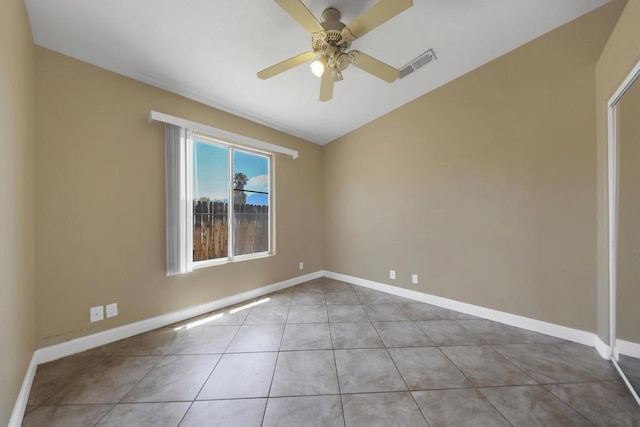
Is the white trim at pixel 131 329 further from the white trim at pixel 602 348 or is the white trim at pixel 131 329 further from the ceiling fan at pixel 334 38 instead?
the white trim at pixel 602 348

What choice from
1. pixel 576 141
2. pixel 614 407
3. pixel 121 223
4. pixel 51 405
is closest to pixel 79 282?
pixel 121 223

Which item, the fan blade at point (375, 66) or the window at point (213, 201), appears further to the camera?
the window at point (213, 201)

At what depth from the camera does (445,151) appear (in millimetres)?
2883

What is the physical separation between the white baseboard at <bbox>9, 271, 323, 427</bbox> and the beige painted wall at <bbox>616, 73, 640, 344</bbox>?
372 cm

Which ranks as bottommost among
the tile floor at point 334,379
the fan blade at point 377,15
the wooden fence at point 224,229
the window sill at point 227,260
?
the tile floor at point 334,379

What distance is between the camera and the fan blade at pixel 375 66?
1816 millimetres

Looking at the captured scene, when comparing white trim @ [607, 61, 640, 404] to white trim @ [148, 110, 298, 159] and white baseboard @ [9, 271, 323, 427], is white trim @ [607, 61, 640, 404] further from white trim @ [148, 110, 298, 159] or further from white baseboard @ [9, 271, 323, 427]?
white baseboard @ [9, 271, 323, 427]

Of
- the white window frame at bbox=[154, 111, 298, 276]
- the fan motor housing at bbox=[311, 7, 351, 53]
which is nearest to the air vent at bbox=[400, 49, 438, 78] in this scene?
the fan motor housing at bbox=[311, 7, 351, 53]

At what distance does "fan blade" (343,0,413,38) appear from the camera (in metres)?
1.37

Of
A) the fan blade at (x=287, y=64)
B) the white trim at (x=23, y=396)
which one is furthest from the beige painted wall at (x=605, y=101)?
the white trim at (x=23, y=396)

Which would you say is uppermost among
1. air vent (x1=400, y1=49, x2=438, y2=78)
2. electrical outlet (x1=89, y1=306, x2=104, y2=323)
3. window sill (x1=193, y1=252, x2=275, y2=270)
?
air vent (x1=400, y1=49, x2=438, y2=78)

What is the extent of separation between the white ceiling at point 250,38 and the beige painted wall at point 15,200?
381mm

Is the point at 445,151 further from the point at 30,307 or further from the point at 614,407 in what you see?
the point at 30,307

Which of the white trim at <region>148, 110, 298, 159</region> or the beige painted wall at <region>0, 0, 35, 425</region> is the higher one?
the white trim at <region>148, 110, 298, 159</region>
